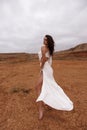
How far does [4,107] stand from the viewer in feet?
18.4

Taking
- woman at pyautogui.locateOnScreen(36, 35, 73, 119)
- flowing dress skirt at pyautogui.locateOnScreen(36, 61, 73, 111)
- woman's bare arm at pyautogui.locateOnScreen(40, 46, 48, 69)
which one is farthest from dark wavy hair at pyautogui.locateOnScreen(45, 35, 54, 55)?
flowing dress skirt at pyautogui.locateOnScreen(36, 61, 73, 111)

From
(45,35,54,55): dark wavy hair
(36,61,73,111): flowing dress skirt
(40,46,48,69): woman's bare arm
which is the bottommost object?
(36,61,73,111): flowing dress skirt

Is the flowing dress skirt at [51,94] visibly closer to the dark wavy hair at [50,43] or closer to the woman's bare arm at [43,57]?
the woman's bare arm at [43,57]

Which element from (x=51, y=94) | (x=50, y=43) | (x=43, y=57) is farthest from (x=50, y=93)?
(x=50, y=43)

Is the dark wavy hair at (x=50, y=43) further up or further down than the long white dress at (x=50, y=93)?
further up

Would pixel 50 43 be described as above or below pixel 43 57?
above

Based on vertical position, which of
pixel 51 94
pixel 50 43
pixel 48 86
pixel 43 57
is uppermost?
pixel 50 43

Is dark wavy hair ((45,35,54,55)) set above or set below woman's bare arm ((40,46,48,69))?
above

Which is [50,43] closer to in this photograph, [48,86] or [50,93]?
[48,86]

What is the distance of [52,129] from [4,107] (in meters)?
1.85

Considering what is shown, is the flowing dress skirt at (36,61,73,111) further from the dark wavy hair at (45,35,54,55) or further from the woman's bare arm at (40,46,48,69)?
the dark wavy hair at (45,35,54,55)

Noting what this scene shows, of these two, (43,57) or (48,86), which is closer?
(43,57)

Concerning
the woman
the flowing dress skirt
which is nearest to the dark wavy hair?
the woman

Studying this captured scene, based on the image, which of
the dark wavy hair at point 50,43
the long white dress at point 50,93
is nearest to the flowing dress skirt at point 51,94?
the long white dress at point 50,93
